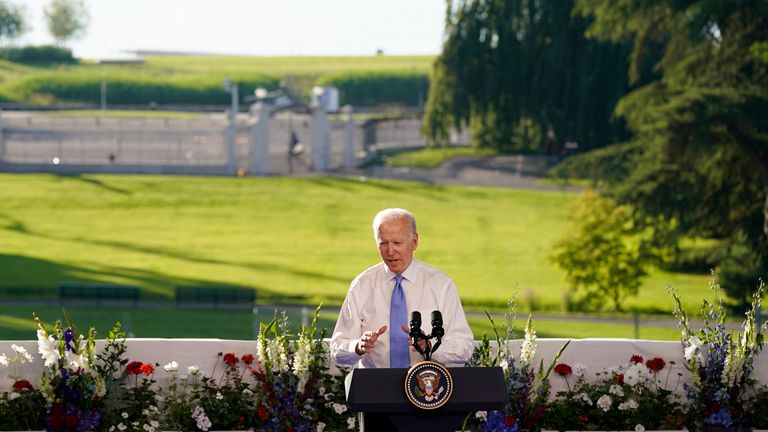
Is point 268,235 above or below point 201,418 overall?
below

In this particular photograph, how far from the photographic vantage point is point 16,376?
37.9ft

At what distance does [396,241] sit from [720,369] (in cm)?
362

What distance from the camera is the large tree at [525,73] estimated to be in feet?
280

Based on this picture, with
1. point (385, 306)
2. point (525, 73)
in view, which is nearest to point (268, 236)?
point (525, 73)

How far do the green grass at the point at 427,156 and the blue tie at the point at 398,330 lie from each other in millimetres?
85760

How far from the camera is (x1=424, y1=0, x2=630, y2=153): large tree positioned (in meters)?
85.4

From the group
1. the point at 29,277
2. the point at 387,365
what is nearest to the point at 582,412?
the point at 387,365

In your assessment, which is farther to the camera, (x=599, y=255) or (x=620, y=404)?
(x=599, y=255)

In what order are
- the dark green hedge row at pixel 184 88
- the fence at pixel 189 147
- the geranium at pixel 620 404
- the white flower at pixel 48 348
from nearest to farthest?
the white flower at pixel 48 348, the geranium at pixel 620 404, the fence at pixel 189 147, the dark green hedge row at pixel 184 88

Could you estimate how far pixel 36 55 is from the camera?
179000 millimetres

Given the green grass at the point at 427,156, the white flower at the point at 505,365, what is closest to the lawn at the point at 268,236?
the green grass at the point at 427,156

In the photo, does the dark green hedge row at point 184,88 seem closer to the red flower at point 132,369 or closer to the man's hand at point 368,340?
the red flower at point 132,369

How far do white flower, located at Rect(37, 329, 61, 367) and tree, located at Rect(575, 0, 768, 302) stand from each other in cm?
3461

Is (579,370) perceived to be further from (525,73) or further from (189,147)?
(189,147)
